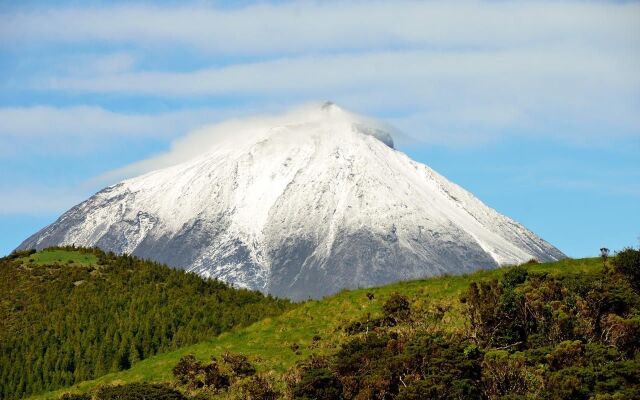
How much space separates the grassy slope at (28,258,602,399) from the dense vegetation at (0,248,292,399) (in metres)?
20.3

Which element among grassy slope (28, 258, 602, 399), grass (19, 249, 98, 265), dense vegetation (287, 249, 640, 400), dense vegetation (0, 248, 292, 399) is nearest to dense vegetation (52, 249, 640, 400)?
dense vegetation (287, 249, 640, 400)

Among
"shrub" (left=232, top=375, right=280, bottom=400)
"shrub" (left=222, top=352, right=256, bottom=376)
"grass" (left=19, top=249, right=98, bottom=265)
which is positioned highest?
"grass" (left=19, top=249, right=98, bottom=265)

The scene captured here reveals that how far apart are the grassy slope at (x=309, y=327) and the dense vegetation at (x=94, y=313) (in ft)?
66.7

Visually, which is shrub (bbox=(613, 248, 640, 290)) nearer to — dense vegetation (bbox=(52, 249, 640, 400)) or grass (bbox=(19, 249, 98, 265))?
dense vegetation (bbox=(52, 249, 640, 400))

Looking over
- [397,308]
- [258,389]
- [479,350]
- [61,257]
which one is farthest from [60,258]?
[479,350]

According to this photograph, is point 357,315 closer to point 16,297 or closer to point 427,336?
point 427,336

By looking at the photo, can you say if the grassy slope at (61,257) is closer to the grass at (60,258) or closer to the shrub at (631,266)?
the grass at (60,258)

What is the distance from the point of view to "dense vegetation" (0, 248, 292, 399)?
395 ft

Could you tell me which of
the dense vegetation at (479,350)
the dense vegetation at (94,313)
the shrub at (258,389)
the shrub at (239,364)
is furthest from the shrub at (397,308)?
the dense vegetation at (94,313)

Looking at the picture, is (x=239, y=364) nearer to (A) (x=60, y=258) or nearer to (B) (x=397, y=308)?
(B) (x=397, y=308)

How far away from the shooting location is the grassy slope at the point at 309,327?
290ft

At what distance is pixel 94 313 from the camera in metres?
131

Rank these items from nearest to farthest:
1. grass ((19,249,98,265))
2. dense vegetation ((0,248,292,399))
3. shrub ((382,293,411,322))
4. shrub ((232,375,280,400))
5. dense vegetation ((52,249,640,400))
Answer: dense vegetation ((52,249,640,400)), shrub ((232,375,280,400)), shrub ((382,293,411,322)), dense vegetation ((0,248,292,399)), grass ((19,249,98,265))

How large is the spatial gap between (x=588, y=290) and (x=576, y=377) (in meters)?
14.5
